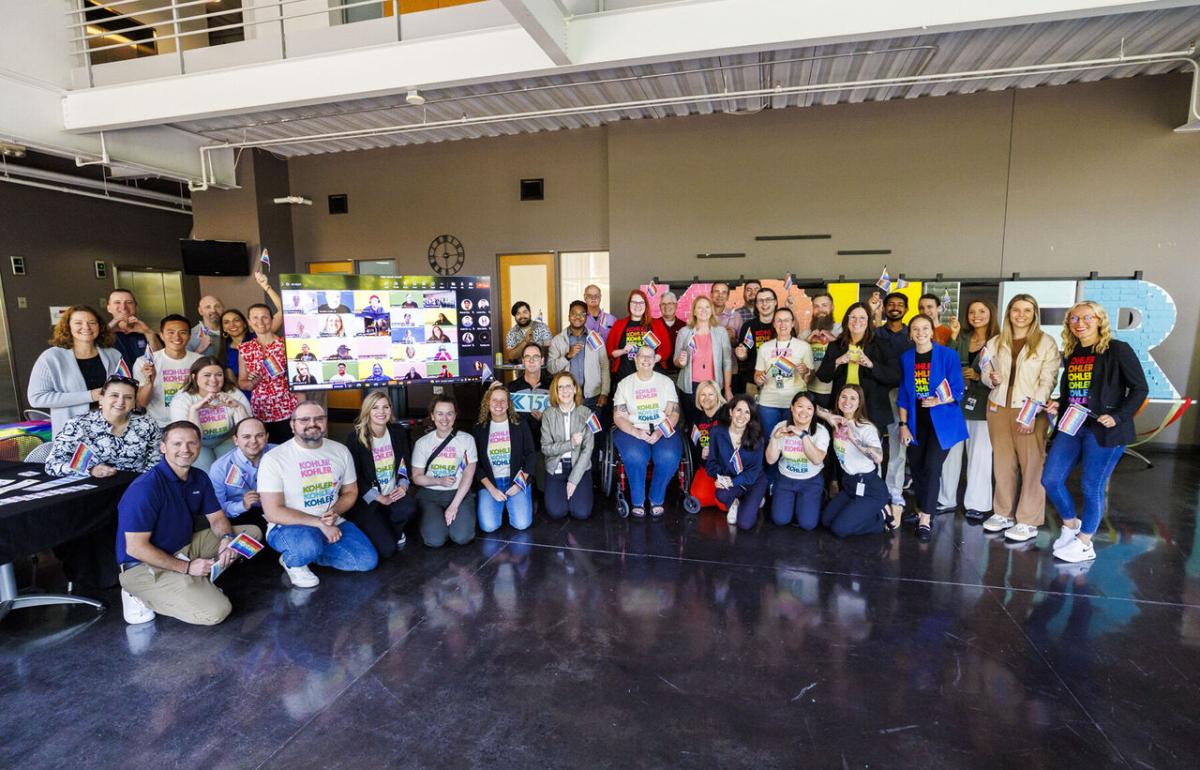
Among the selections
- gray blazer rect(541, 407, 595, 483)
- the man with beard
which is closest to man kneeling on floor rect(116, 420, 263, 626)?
gray blazer rect(541, 407, 595, 483)

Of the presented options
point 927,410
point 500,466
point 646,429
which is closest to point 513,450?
point 500,466

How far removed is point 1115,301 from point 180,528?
882cm

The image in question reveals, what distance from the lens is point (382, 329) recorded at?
4.95 metres

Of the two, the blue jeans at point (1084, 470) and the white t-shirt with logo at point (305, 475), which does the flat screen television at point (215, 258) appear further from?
the blue jeans at point (1084, 470)

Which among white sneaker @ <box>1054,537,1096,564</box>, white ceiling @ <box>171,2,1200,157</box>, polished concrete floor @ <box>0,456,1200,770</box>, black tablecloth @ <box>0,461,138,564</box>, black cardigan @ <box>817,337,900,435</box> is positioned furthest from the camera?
white ceiling @ <box>171,2,1200,157</box>

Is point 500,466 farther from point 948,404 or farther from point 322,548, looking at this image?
point 948,404

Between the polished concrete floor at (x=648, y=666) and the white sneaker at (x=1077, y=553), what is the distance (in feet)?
0.29

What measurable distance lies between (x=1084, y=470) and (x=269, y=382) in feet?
20.0

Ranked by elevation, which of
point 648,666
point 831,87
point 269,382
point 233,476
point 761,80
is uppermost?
point 761,80

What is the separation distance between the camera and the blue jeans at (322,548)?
138 inches

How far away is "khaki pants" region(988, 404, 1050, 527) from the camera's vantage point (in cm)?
409

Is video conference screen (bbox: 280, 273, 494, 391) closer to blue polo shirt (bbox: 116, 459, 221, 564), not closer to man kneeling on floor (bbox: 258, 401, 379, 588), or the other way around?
man kneeling on floor (bbox: 258, 401, 379, 588)

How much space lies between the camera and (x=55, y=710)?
2.46 meters

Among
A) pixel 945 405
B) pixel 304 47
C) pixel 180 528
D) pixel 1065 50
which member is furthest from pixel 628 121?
pixel 180 528
